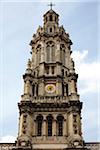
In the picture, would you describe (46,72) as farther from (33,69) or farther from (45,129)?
(45,129)

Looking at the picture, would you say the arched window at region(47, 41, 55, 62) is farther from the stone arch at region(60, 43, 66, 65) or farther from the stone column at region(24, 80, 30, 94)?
the stone column at region(24, 80, 30, 94)

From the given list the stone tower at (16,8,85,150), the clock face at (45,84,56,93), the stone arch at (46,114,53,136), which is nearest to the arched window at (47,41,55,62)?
the stone tower at (16,8,85,150)

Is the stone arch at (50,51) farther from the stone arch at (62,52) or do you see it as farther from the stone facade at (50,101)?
the stone arch at (62,52)

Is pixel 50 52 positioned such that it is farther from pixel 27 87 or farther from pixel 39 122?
pixel 39 122

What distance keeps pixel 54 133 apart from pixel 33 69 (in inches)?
483

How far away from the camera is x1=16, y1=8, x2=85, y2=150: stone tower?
58219mm

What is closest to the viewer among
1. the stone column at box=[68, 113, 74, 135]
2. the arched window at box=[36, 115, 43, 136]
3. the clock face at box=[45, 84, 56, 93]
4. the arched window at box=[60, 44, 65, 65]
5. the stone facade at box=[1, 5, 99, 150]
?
Result: the stone facade at box=[1, 5, 99, 150]

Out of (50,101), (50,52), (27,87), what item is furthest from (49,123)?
(50,52)

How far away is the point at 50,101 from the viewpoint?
61.8 metres

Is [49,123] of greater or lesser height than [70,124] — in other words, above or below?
above

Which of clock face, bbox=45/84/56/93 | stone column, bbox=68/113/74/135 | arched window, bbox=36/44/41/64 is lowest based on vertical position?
stone column, bbox=68/113/74/135

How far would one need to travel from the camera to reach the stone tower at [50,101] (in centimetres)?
5822

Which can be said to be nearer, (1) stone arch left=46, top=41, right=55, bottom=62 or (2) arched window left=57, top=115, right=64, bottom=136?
(2) arched window left=57, top=115, right=64, bottom=136

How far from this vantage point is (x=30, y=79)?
6538 cm
